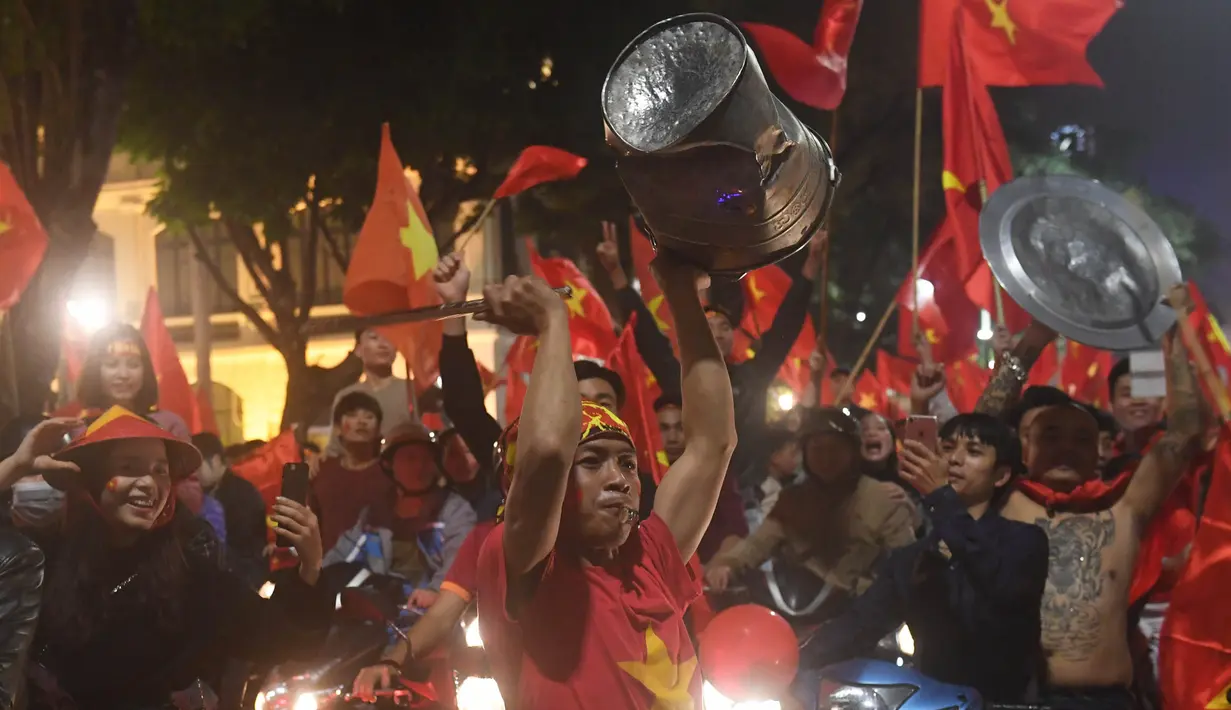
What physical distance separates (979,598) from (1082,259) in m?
1.94

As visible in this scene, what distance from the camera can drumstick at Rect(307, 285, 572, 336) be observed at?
2.60 m

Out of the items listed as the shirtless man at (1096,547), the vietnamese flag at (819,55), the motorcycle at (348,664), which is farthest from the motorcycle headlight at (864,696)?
the vietnamese flag at (819,55)

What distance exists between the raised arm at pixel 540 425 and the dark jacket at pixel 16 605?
77.7 inches

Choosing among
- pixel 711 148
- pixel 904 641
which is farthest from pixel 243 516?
pixel 711 148

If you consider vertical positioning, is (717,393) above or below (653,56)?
below

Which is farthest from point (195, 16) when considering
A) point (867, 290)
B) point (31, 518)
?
point (867, 290)

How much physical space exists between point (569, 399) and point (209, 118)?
1376 cm

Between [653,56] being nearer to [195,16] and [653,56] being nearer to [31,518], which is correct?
[31,518]

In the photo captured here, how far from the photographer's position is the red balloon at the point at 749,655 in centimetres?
489

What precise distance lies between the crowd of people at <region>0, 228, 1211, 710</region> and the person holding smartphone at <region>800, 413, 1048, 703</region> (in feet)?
0.04

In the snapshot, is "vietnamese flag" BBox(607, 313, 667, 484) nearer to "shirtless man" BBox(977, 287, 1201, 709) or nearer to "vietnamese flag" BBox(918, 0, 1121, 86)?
"shirtless man" BBox(977, 287, 1201, 709)

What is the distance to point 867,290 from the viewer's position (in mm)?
25656

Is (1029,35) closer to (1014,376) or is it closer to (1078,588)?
(1014,376)

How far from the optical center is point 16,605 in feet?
12.6
